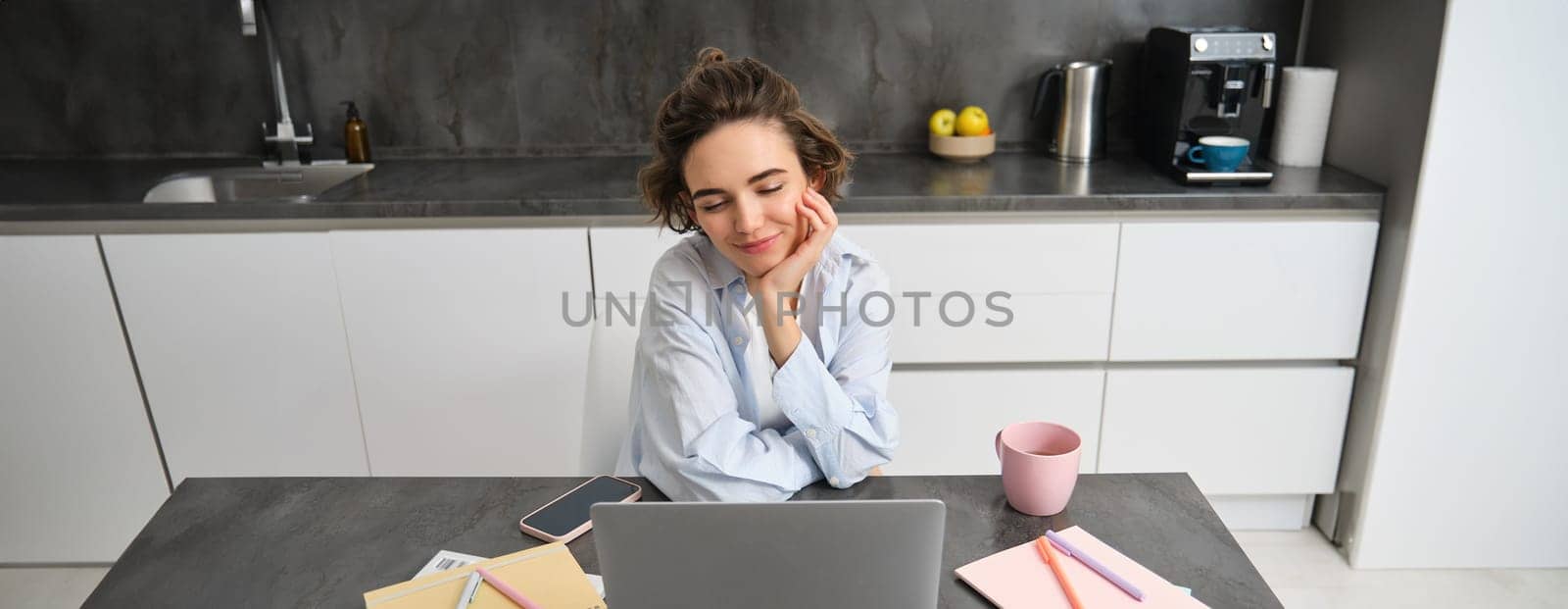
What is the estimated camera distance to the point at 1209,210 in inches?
81.9

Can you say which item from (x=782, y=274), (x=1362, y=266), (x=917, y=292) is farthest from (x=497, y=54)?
(x=1362, y=266)

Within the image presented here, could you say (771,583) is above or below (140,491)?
above

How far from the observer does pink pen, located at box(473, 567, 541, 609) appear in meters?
0.95

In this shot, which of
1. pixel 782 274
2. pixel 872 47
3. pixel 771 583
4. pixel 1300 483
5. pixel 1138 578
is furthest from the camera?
pixel 872 47

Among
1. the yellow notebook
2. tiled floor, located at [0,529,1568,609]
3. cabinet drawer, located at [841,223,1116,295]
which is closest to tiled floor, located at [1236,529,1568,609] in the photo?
tiled floor, located at [0,529,1568,609]

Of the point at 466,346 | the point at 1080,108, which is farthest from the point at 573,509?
the point at 1080,108

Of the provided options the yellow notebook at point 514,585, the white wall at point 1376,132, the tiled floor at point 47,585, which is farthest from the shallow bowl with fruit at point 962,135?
the tiled floor at point 47,585

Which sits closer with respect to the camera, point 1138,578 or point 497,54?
point 1138,578

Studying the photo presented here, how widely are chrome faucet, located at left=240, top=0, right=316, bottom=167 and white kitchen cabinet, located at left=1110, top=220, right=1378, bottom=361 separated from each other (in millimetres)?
2006

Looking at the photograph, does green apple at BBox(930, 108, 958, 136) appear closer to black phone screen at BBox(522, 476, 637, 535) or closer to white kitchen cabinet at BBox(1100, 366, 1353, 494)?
white kitchen cabinet at BBox(1100, 366, 1353, 494)

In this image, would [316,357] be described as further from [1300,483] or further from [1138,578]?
[1300,483]

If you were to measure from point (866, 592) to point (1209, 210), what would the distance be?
5.11ft

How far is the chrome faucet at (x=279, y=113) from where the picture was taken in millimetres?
2459

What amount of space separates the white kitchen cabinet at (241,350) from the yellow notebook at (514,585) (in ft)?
4.36
